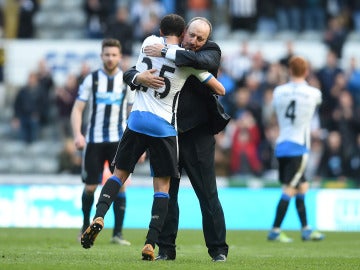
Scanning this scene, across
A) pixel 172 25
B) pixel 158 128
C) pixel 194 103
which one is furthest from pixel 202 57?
pixel 158 128

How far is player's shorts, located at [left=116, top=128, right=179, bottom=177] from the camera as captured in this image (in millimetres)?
11266

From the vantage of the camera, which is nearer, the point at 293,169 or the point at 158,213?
the point at 158,213

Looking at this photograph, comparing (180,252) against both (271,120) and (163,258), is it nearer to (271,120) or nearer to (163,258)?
(163,258)

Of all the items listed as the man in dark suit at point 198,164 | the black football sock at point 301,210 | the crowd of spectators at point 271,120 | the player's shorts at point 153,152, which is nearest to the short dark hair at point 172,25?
the man in dark suit at point 198,164

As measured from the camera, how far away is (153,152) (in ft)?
37.1

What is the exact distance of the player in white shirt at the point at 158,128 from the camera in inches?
440

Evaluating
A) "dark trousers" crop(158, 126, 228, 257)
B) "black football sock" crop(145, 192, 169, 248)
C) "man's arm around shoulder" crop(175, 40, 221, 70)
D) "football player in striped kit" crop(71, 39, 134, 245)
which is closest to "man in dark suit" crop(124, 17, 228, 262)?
"dark trousers" crop(158, 126, 228, 257)

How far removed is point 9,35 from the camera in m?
27.6

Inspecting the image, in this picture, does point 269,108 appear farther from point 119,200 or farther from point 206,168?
point 206,168

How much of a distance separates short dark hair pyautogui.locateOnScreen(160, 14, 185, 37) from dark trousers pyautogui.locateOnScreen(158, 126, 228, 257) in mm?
1077

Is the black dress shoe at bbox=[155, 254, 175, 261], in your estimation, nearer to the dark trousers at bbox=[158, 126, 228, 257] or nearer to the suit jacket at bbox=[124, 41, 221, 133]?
the dark trousers at bbox=[158, 126, 228, 257]

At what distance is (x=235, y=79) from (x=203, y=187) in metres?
13.7

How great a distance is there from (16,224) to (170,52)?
32.4 ft

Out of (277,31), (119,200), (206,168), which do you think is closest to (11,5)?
(277,31)
